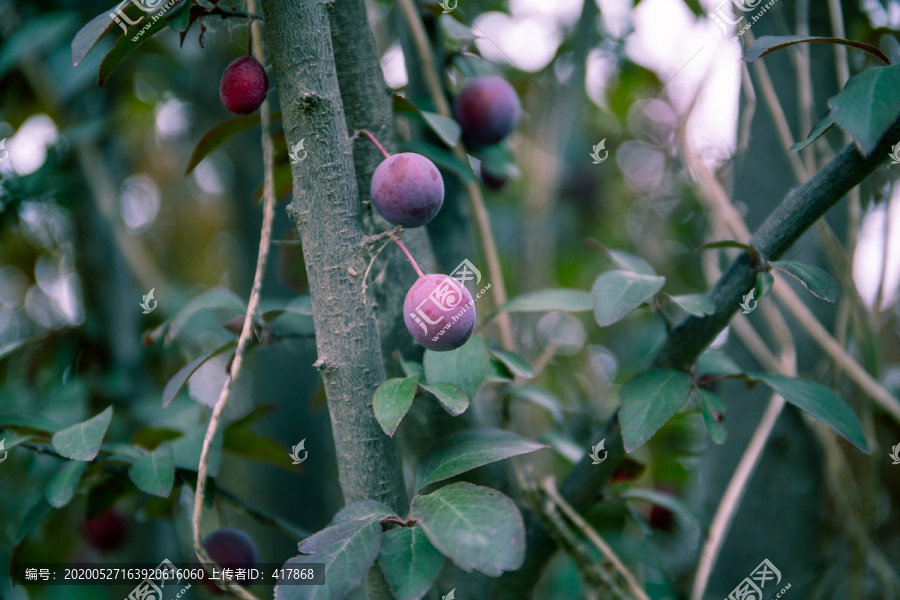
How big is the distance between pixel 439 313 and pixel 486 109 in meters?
0.34

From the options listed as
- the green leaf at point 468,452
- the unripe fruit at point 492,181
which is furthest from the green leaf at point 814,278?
the unripe fruit at point 492,181

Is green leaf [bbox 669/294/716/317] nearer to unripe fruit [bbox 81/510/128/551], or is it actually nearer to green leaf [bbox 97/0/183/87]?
green leaf [bbox 97/0/183/87]

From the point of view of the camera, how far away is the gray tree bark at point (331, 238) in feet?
1.26

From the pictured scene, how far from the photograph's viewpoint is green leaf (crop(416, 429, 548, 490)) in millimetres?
383

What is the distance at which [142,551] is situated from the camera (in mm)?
868

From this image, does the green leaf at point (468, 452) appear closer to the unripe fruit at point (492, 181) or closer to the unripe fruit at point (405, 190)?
the unripe fruit at point (405, 190)

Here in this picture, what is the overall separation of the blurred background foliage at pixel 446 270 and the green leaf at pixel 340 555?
7.4 inches

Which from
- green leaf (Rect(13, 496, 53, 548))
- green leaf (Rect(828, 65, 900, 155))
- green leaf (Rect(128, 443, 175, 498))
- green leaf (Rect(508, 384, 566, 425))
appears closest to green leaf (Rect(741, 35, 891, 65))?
green leaf (Rect(828, 65, 900, 155))

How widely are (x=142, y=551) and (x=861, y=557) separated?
989mm

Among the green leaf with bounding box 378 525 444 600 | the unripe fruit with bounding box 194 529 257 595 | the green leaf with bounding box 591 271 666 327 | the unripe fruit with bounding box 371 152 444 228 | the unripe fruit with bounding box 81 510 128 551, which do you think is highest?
the unripe fruit with bounding box 371 152 444 228

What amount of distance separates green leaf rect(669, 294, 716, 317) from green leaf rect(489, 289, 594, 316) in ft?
0.26

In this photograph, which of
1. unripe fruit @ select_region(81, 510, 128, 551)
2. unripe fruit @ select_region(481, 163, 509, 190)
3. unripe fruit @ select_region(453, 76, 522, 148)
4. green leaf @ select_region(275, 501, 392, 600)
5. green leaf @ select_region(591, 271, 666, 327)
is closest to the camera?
green leaf @ select_region(275, 501, 392, 600)

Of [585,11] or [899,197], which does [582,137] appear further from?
[899,197]

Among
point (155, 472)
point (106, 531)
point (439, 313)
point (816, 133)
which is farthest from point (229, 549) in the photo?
point (816, 133)
